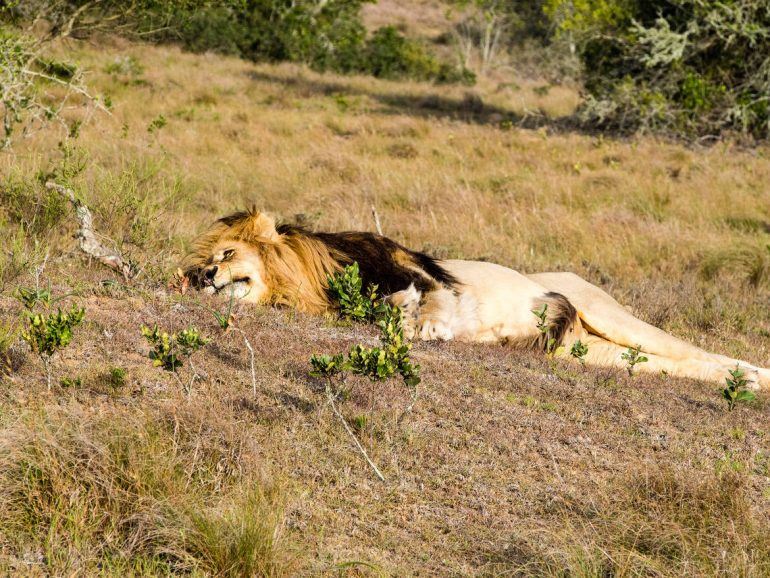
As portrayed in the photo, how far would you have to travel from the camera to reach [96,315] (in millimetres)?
4820

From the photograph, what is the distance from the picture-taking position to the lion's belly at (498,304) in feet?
17.9

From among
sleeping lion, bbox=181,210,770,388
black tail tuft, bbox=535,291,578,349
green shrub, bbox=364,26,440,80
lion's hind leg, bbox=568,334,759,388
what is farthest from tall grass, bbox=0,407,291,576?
green shrub, bbox=364,26,440,80

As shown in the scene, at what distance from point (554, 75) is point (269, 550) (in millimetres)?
26611

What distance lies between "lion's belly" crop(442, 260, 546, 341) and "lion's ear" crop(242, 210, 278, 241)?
1188mm

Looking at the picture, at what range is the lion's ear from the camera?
534cm

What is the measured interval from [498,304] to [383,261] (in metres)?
0.80

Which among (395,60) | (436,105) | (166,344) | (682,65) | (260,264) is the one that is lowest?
(436,105)

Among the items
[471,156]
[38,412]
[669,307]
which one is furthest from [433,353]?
[471,156]

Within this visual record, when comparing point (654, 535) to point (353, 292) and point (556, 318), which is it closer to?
point (353, 292)

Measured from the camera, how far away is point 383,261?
541cm

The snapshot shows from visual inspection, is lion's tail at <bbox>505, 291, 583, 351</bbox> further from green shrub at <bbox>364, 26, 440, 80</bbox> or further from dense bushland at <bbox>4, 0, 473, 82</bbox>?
green shrub at <bbox>364, 26, 440, 80</bbox>

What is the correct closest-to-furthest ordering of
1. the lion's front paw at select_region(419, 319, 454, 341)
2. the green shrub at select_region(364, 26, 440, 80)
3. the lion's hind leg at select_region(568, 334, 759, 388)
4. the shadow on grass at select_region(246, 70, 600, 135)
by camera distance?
the lion's front paw at select_region(419, 319, 454, 341)
the lion's hind leg at select_region(568, 334, 759, 388)
the shadow on grass at select_region(246, 70, 600, 135)
the green shrub at select_region(364, 26, 440, 80)

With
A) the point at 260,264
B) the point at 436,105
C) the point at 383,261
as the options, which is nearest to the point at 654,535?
the point at 383,261

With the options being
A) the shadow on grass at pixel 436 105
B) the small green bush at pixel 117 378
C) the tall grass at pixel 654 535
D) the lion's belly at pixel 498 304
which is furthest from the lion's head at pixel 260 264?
the shadow on grass at pixel 436 105
